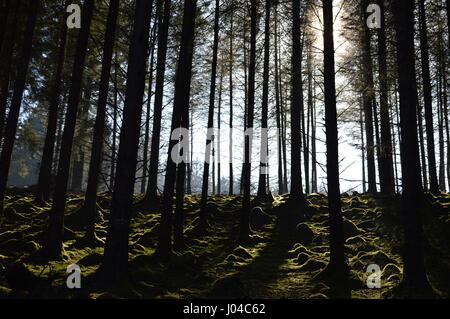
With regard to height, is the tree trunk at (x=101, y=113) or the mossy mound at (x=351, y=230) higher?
the tree trunk at (x=101, y=113)

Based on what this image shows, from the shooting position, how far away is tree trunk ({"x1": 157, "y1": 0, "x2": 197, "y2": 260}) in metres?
8.52

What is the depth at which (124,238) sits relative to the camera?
6.53 m

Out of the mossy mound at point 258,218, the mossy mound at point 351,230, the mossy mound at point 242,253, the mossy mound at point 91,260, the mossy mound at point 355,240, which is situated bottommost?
the mossy mound at point 91,260

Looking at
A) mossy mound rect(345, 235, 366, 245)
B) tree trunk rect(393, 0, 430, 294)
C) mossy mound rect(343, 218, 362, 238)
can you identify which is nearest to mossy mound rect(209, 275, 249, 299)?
tree trunk rect(393, 0, 430, 294)

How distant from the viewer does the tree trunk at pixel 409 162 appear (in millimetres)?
6176

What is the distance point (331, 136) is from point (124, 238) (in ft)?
16.7

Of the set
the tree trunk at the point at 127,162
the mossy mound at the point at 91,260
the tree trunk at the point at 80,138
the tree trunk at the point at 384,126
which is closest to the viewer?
the tree trunk at the point at 127,162

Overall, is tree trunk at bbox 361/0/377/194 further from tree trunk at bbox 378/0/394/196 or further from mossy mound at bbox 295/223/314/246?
mossy mound at bbox 295/223/314/246

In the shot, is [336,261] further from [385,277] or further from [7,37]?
[7,37]

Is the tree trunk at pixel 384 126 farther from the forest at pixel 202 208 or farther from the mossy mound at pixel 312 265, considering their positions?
the mossy mound at pixel 312 265

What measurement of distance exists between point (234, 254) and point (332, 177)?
3708 millimetres

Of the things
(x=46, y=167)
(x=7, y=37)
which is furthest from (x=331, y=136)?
(x=7, y=37)

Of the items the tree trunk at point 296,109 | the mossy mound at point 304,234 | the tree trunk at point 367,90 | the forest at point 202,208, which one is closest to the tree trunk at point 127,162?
the forest at point 202,208

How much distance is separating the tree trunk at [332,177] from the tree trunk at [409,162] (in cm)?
129
